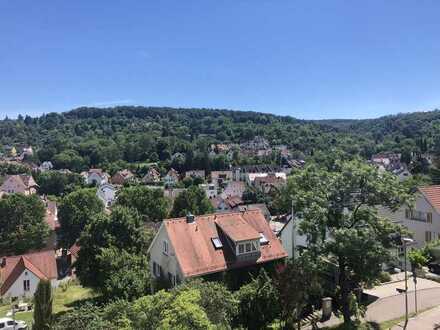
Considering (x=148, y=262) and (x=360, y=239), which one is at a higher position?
(x=360, y=239)

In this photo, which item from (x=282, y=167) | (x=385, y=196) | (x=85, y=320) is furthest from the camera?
(x=282, y=167)

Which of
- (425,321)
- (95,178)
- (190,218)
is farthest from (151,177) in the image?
(425,321)

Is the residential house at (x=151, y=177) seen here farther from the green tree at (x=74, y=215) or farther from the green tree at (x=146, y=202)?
the green tree at (x=74, y=215)

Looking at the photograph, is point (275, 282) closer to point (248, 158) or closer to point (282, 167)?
point (282, 167)

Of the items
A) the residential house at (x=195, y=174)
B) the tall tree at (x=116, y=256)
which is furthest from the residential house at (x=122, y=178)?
the tall tree at (x=116, y=256)

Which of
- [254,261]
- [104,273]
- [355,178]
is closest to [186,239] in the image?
[254,261]

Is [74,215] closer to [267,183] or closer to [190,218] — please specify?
[190,218]

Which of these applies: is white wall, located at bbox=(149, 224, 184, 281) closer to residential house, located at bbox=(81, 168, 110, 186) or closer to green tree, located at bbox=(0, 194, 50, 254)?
green tree, located at bbox=(0, 194, 50, 254)
